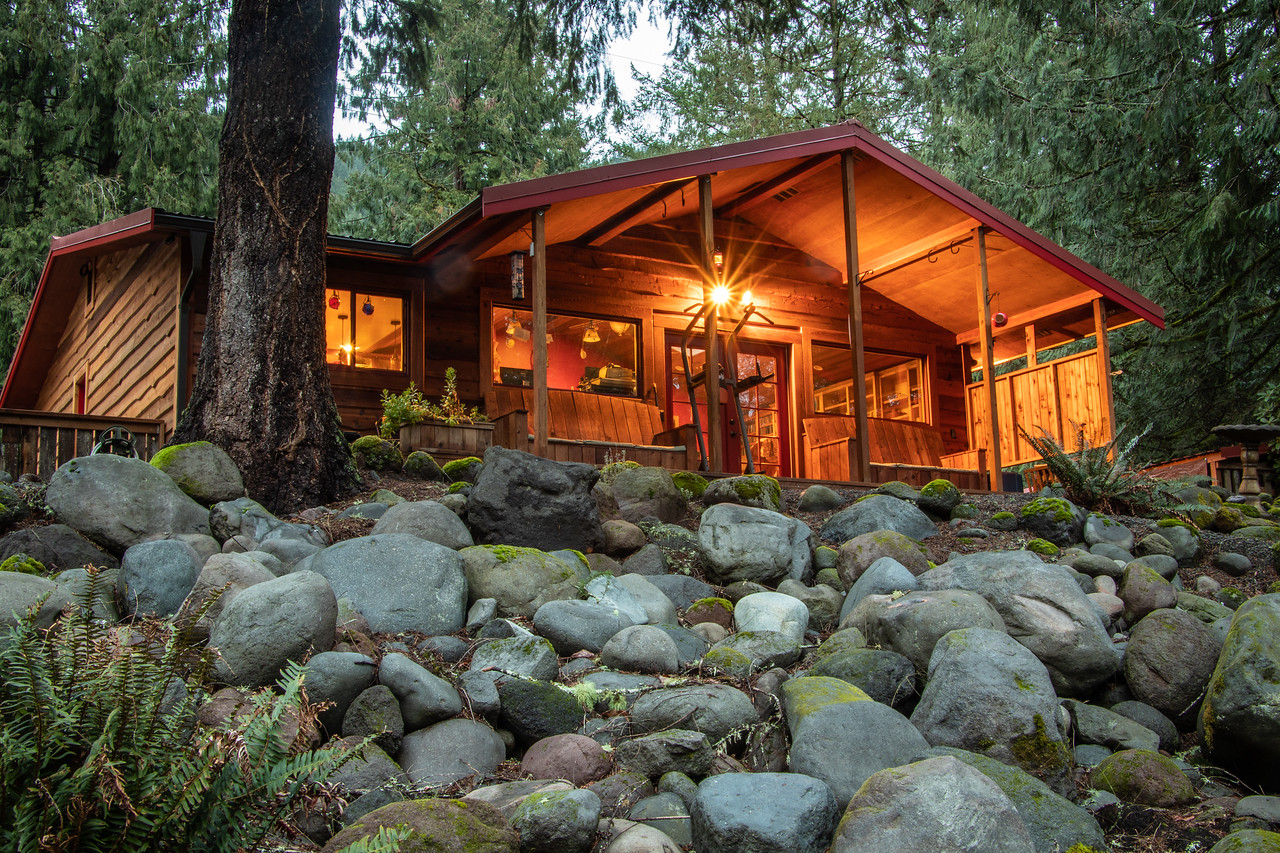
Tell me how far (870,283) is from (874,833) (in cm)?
1200

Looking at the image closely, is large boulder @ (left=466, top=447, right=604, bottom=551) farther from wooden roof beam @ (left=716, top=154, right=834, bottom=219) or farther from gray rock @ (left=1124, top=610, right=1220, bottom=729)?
wooden roof beam @ (left=716, top=154, right=834, bottom=219)

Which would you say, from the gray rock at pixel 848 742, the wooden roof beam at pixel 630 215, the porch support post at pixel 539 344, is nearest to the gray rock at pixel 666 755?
the gray rock at pixel 848 742

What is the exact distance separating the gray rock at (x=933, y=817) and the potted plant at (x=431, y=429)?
7206 mm

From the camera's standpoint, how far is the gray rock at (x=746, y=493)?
9305 mm

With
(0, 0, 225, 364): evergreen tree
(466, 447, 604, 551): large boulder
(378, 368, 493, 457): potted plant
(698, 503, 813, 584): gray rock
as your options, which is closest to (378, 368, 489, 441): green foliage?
(378, 368, 493, 457): potted plant

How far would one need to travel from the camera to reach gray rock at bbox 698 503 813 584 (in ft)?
25.9

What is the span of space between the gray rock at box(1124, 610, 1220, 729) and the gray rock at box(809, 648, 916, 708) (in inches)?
60.4

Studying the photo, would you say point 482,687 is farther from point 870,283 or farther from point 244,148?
point 870,283

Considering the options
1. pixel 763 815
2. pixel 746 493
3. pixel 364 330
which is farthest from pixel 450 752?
pixel 364 330

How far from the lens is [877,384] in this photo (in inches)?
627

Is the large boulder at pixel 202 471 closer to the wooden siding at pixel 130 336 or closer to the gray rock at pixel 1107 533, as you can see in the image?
the wooden siding at pixel 130 336

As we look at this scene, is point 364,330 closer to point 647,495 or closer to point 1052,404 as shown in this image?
point 647,495

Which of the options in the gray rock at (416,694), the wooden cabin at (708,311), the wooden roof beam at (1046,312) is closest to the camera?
the gray rock at (416,694)

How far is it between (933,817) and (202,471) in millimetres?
5786
